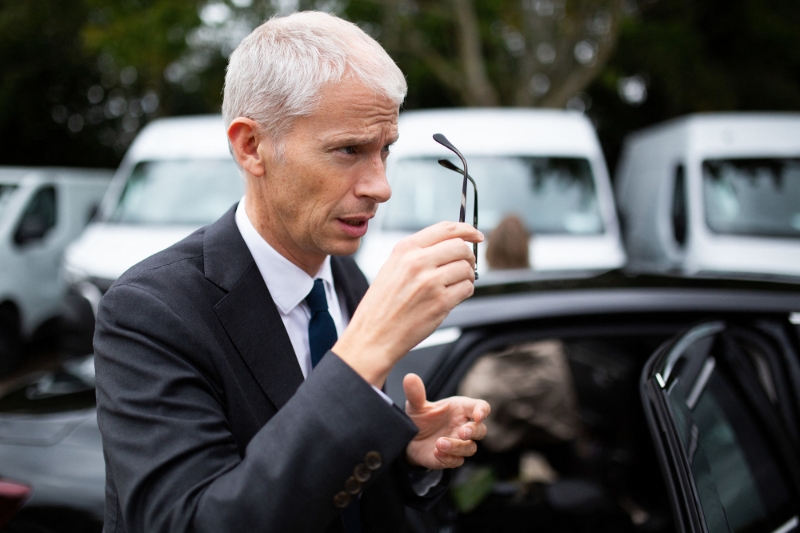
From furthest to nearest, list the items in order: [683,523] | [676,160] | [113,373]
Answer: [676,160] < [683,523] < [113,373]

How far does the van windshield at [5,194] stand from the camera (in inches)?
282

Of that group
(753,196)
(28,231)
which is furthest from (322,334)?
(28,231)

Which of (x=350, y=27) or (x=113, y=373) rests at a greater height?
(x=350, y=27)

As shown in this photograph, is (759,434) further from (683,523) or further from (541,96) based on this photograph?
(541,96)

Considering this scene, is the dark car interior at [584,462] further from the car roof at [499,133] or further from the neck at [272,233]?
the car roof at [499,133]

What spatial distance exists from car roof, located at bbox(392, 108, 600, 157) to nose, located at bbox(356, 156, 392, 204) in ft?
14.9

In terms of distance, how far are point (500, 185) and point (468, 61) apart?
263 inches

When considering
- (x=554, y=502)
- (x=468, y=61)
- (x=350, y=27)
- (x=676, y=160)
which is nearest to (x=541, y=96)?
(x=468, y=61)

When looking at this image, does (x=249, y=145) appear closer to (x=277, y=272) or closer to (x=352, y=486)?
(x=277, y=272)

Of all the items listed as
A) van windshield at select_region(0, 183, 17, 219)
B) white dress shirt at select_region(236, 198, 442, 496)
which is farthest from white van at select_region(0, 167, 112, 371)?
white dress shirt at select_region(236, 198, 442, 496)

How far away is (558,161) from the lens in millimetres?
6000

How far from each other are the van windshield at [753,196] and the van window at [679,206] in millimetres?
258

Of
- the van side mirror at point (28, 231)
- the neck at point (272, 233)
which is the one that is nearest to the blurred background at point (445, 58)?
the van side mirror at point (28, 231)

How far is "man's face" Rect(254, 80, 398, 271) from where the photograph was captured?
1.19m
